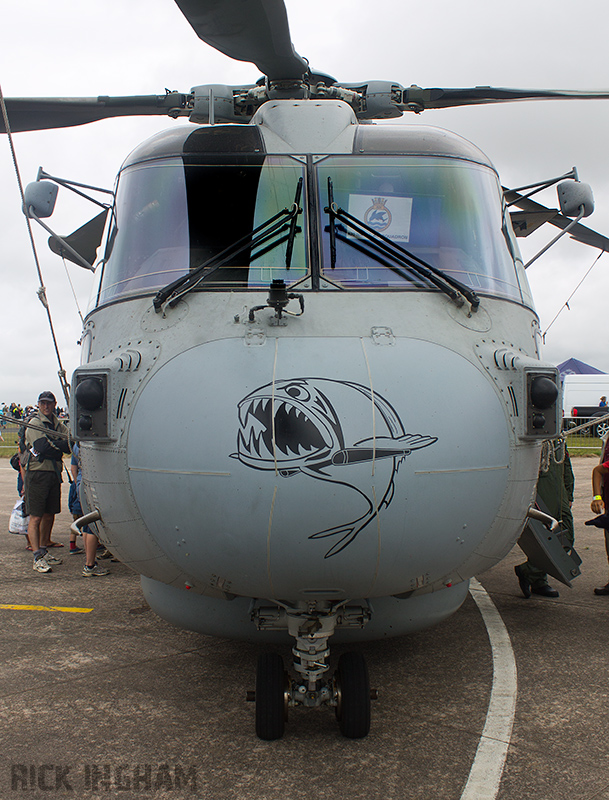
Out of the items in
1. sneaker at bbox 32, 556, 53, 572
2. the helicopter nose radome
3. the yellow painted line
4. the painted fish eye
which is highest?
the painted fish eye

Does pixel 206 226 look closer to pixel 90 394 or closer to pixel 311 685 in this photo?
pixel 90 394

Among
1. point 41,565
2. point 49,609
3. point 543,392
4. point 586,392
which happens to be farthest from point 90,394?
point 586,392

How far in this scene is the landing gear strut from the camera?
281 cm

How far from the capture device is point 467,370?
2.66 metres

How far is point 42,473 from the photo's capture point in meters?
6.90

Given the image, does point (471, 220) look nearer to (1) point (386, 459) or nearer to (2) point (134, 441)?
(1) point (386, 459)

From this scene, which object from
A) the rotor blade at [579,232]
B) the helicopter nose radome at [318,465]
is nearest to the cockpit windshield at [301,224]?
the helicopter nose radome at [318,465]

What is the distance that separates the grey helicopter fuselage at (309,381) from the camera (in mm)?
2340

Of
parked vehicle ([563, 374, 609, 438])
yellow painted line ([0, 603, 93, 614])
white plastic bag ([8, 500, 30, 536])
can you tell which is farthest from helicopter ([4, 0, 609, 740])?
parked vehicle ([563, 374, 609, 438])

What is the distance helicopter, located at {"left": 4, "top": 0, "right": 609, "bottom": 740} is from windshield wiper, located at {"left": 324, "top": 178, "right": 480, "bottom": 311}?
1cm

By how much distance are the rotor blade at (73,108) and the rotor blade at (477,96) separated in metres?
1.67

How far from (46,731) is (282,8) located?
350cm

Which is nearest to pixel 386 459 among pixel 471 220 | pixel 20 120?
pixel 471 220

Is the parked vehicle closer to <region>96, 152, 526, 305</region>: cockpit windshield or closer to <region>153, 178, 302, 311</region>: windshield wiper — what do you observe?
<region>96, 152, 526, 305</region>: cockpit windshield
